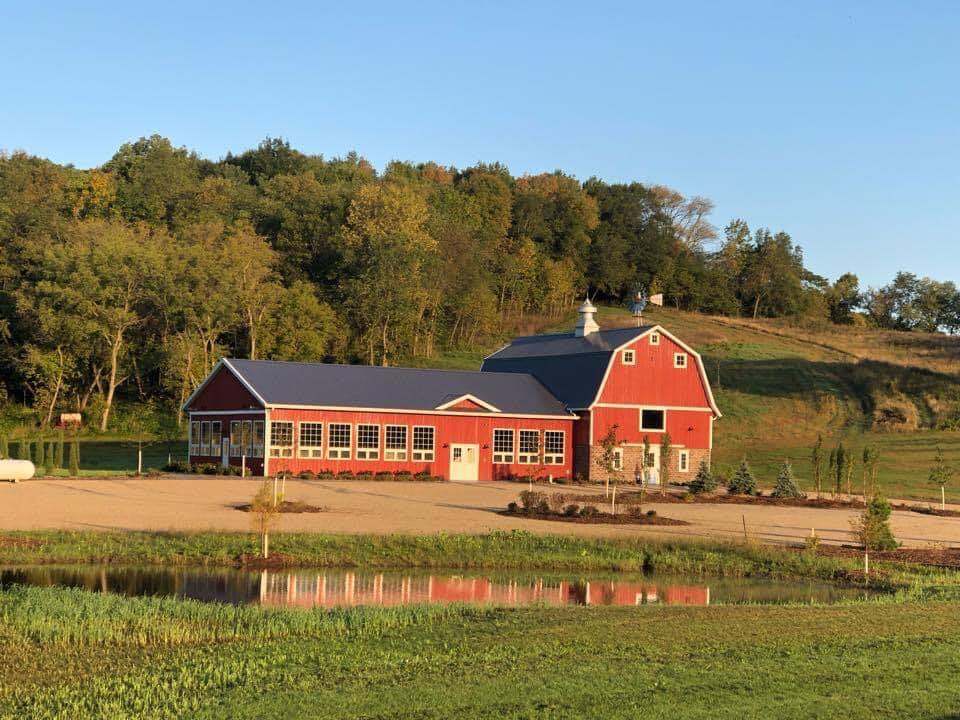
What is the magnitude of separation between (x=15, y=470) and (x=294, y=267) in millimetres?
46804

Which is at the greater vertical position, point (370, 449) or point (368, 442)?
point (368, 442)

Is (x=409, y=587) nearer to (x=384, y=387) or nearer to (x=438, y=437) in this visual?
(x=438, y=437)

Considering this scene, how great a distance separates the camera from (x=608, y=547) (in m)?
29.8

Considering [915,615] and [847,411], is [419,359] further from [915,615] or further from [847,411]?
[915,615]

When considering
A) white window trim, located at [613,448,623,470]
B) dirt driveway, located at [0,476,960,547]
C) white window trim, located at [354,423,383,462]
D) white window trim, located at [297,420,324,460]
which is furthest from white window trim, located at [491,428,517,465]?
white window trim, located at [297,420,324,460]

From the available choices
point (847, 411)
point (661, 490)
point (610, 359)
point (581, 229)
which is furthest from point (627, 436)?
point (581, 229)

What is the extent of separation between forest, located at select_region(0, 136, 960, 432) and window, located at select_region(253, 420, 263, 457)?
21.3m

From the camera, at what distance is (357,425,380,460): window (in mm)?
52125

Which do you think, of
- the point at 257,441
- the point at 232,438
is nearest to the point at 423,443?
the point at 257,441

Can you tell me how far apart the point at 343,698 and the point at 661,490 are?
3722 cm

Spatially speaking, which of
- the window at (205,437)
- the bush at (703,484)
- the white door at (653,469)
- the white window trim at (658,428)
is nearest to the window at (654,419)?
the white window trim at (658,428)

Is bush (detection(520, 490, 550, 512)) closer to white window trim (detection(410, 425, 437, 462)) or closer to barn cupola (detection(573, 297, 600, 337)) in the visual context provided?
white window trim (detection(410, 425, 437, 462))

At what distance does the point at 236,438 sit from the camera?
5200cm

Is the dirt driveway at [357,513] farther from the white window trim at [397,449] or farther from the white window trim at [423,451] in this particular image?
the white window trim at [423,451]
